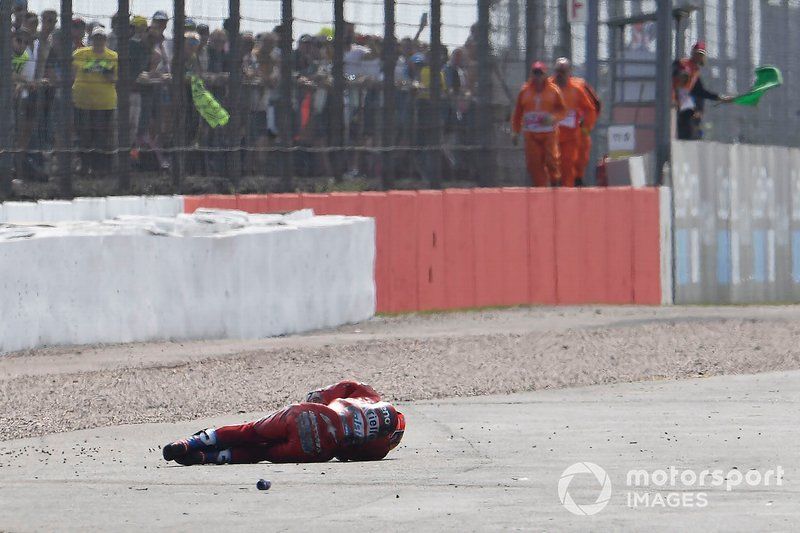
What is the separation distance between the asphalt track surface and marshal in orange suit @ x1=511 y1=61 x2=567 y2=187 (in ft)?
28.4

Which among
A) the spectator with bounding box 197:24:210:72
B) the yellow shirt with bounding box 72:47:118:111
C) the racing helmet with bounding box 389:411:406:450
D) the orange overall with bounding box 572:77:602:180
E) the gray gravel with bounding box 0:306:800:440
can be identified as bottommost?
the gray gravel with bounding box 0:306:800:440

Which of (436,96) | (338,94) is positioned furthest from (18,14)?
(436,96)

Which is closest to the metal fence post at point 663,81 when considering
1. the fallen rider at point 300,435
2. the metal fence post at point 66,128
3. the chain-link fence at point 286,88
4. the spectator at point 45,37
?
the chain-link fence at point 286,88

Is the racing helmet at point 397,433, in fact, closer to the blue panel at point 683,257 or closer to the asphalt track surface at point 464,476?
the asphalt track surface at point 464,476

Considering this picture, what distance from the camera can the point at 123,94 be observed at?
48.6 ft

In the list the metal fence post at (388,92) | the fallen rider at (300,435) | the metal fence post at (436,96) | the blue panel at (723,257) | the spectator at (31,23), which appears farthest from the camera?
the blue panel at (723,257)

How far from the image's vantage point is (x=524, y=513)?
5973 millimetres

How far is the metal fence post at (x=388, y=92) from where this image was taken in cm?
1656

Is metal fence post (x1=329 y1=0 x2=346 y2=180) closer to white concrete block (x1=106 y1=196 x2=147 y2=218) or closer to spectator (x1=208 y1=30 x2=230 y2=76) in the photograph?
spectator (x1=208 y1=30 x2=230 y2=76)

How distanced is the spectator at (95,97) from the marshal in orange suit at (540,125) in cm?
496

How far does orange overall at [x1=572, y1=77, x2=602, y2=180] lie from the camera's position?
18.5 m

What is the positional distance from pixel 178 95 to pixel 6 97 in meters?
1.71

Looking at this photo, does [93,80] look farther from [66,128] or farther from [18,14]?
[18,14]

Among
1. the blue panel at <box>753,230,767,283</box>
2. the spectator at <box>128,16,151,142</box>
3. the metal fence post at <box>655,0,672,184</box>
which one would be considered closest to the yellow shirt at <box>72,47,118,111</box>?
the spectator at <box>128,16,151,142</box>
